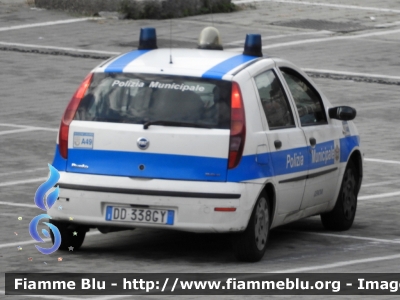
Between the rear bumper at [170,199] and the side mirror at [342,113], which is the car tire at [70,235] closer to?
the rear bumper at [170,199]

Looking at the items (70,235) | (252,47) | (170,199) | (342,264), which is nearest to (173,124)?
(170,199)

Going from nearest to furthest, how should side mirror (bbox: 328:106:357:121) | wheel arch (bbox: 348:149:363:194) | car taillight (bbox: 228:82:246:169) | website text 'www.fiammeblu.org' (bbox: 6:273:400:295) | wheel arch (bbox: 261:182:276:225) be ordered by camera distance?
1. website text 'www.fiammeblu.org' (bbox: 6:273:400:295)
2. car taillight (bbox: 228:82:246:169)
3. wheel arch (bbox: 261:182:276:225)
4. side mirror (bbox: 328:106:357:121)
5. wheel arch (bbox: 348:149:363:194)

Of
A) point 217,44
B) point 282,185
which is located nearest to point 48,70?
point 217,44

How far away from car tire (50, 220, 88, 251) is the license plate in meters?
0.51

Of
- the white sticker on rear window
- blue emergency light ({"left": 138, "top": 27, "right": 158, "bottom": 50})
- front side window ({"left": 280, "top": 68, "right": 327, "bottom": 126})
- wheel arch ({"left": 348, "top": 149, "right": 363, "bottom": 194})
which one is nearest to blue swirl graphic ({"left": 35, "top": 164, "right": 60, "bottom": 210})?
the white sticker on rear window

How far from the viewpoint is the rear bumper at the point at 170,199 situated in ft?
29.1

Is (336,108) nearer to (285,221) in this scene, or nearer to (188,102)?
(285,221)

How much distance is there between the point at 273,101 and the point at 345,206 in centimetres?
160

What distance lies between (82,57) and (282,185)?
42.9 feet

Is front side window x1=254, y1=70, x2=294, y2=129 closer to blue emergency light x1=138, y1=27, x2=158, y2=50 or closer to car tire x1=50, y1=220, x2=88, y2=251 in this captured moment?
blue emergency light x1=138, y1=27, x2=158, y2=50

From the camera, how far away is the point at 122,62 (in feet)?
31.5

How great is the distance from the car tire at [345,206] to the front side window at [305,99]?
66 centimetres

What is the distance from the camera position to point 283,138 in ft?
31.6

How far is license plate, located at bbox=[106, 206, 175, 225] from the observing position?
29.3 ft
